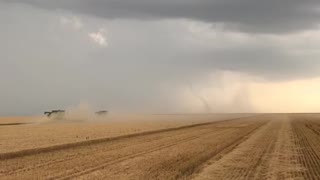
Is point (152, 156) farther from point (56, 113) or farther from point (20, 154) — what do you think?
point (56, 113)

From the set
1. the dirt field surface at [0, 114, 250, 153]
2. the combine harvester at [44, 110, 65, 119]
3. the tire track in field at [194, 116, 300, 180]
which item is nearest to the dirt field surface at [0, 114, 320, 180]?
the tire track in field at [194, 116, 300, 180]

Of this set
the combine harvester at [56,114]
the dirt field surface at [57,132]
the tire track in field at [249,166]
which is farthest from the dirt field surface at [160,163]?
the combine harvester at [56,114]

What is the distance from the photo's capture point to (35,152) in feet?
84.3

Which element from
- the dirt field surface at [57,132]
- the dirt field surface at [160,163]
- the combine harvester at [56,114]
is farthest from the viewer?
the combine harvester at [56,114]

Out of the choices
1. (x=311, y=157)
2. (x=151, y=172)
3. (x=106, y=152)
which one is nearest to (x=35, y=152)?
(x=106, y=152)

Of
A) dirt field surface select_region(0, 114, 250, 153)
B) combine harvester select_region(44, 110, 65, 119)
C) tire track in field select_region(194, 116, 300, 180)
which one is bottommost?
tire track in field select_region(194, 116, 300, 180)

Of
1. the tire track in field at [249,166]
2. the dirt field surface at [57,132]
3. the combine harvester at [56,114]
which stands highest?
the combine harvester at [56,114]

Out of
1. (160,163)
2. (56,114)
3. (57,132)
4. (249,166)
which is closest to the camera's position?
(249,166)

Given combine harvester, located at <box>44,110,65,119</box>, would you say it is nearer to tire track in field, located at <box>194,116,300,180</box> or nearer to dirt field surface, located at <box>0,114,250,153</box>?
dirt field surface, located at <box>0,114,250,153</box>

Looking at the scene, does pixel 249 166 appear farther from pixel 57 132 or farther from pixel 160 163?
pixel 57 132

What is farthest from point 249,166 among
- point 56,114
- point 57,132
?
point 56,114

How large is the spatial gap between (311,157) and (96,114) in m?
93.0

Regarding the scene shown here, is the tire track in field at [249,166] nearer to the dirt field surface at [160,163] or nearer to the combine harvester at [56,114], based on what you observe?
the dirt field surface at [160,163]

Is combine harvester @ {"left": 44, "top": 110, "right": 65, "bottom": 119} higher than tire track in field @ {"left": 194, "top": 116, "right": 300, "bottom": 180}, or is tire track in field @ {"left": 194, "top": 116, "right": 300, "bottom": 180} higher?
combine harvester @ {"left": 44, "top": 110, "right": 65, "bottom": 119}
